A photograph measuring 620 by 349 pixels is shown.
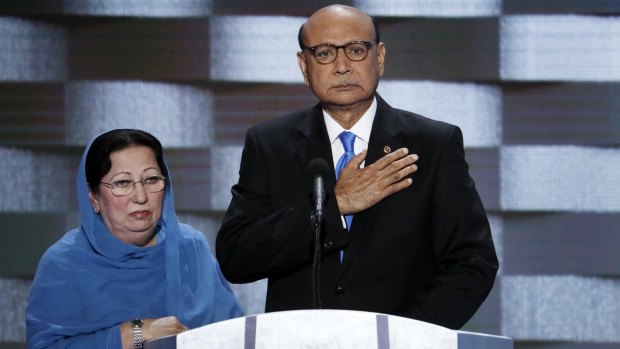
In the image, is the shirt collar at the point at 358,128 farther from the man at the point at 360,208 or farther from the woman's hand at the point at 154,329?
the woman's hand at the point at 154,329

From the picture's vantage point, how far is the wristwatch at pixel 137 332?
253cm

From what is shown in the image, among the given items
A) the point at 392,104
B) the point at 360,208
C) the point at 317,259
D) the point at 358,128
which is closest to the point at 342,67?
the point at 358,128

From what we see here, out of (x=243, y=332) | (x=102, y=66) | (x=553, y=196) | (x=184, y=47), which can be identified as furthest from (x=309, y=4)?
(x=243, y=332)

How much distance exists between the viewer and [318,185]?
2.04 meters

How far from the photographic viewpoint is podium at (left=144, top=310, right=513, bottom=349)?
5.37 ft

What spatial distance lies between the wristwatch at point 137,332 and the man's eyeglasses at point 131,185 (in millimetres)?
322

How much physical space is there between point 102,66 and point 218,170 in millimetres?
595

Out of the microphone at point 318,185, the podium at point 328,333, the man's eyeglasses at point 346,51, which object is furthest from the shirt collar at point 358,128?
the podium at point 328,333

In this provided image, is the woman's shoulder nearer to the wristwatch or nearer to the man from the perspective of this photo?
the wristwatch

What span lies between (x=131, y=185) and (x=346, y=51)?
0.66m

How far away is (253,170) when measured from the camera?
248 cm

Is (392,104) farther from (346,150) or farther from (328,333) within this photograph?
(328,333)

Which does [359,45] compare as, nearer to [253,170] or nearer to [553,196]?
[253,170]

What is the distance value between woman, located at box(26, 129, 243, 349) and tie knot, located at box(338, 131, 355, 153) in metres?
0.51
